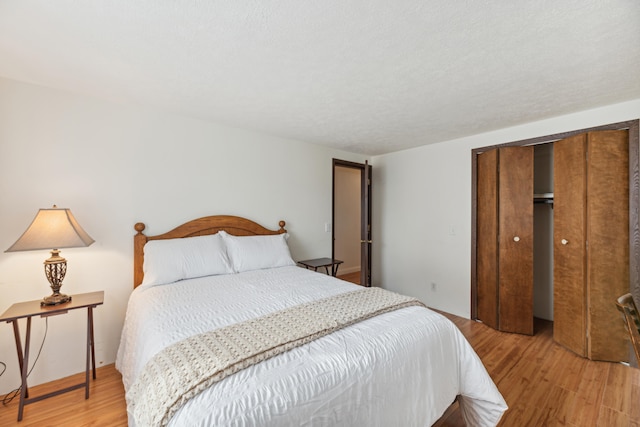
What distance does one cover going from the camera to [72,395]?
1.89m

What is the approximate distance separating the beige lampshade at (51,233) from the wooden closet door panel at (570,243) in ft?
13.3

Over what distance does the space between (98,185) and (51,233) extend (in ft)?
1.93

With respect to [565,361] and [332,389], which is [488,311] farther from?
[332,389]

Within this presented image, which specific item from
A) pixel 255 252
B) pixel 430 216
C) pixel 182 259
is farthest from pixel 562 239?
pixel 182 259

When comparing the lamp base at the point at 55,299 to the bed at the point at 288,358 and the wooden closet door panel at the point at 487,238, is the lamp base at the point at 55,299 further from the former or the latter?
the wooden closet door panel at the point at 487,238

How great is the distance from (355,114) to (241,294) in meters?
1.91

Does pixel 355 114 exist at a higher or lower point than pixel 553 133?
higher

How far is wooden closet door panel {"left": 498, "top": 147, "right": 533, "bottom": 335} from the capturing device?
2.77m

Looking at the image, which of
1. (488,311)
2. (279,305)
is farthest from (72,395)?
(488,311)

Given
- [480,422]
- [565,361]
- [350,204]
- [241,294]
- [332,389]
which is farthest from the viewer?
[350,204]

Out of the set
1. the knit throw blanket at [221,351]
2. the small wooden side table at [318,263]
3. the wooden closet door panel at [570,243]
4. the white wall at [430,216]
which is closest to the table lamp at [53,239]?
the knit throw blanket at [221,351]

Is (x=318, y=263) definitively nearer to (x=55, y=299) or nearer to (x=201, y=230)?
(x=201, y=230)

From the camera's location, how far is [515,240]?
2828 millimetres

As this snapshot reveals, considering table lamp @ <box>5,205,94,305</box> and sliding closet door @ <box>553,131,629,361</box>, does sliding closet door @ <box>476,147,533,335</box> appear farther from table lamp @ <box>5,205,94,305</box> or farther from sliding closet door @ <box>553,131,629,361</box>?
table lamp @ <box>5,205,94,305</box>
